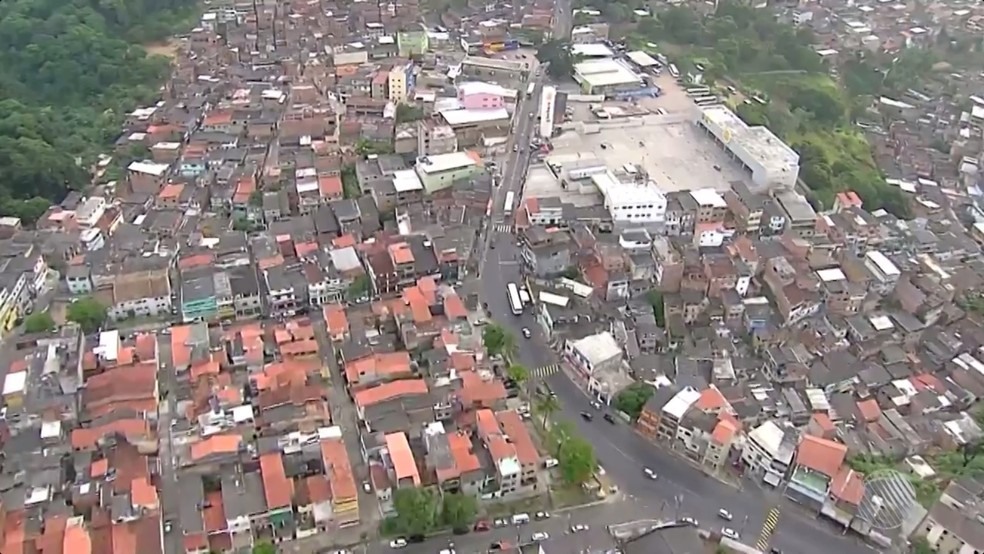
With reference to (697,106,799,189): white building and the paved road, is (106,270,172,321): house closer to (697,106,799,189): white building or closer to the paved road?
the paved road

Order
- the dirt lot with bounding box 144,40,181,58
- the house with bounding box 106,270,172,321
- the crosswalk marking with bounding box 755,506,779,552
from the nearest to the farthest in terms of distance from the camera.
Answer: the crosswalk marking with bounding box 755,506,779,552 → the house with bounding box 106,270,172,321 → the dirt lot with bounding box 144,40,181,58

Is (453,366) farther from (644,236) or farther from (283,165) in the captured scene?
(283,165)

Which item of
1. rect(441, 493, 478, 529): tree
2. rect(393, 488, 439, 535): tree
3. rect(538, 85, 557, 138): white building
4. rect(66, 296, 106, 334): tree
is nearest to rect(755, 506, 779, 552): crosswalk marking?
rect(441, 493, 478, 529): tree

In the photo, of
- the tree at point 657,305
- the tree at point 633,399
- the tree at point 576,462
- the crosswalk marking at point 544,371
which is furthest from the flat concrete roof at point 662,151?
the tree at point 576,462

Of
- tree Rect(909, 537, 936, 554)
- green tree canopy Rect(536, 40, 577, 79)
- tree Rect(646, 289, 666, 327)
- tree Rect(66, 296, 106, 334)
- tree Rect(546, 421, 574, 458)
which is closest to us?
tree Rect(909, 537, 936, 554)

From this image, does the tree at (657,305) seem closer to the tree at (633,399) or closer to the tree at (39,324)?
the tree at (633,399)

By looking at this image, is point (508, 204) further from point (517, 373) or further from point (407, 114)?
point (517, 373)

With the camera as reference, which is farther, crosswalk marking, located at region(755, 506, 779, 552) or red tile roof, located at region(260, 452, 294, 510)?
crosswalk marking, located at region(755, 506, 779, 552)

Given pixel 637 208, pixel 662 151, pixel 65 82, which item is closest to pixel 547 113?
pixel 662 151
